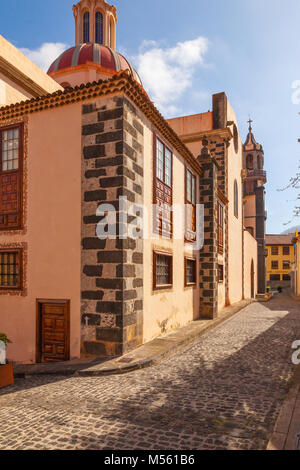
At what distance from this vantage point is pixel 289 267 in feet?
181

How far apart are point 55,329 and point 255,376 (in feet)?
14.4

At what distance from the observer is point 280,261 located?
182 ft

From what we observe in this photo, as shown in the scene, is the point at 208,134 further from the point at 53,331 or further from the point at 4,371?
the point at 4,371

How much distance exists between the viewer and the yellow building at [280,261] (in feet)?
181

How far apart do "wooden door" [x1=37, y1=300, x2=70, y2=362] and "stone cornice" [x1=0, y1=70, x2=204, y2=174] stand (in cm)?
467

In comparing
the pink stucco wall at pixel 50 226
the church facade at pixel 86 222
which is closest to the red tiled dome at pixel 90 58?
the church facade at pixel 86 222

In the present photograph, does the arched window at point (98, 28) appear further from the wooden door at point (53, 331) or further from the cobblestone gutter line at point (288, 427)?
the cobblestone gutter line at point (288, 427)

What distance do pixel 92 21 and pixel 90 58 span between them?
737 centimetres

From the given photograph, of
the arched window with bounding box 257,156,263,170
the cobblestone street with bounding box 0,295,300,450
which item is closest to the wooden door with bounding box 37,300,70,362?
the cobblestone street with bounding box 0,295,300,450

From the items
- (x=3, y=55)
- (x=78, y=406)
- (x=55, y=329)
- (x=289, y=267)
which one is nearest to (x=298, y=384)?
(x=78, y=406)

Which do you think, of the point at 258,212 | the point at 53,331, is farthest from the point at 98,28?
the point at 258,212

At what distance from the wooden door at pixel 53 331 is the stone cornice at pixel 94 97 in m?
4.67

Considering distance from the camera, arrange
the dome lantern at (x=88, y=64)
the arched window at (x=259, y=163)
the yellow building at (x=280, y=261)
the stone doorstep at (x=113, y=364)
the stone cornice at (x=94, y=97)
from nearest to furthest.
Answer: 1. the stone doorstep at (x=113, y=364)
2. the stone cornice at (x=94, y=97)
3. the dome lantern at (x=88, y=64)
4. the arched window at (x=259, y=163)
5. the yellow building at (x=280, y=261)

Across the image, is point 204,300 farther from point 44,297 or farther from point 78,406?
point 78,406
